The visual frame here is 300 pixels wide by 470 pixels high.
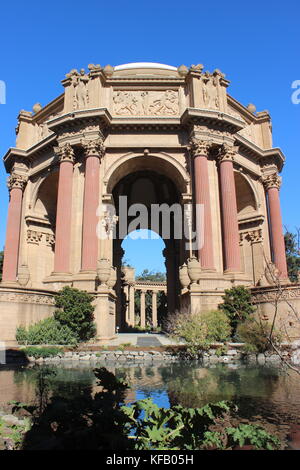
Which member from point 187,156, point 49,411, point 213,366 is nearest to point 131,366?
point 213,366

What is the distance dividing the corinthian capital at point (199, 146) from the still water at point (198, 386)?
50.5 feet

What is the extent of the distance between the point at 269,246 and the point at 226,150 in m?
9.54

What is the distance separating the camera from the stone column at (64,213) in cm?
2329

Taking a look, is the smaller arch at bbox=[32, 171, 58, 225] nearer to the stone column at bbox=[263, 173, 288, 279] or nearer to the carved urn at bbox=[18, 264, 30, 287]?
the carved urn at bbox=[18, 264, 30, 287]

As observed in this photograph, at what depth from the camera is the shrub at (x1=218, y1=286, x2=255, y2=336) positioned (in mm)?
19109

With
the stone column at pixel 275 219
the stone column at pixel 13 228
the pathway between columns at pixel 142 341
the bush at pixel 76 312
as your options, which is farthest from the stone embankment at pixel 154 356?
the stone column at pixel 275 219

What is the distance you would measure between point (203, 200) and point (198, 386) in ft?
53.4

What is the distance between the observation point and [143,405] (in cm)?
432

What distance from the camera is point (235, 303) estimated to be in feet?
64.3

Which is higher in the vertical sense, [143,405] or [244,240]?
[244,240]

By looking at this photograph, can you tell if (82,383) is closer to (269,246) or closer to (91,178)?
(91,178)

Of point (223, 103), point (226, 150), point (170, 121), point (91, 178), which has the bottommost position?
point (91, 178)

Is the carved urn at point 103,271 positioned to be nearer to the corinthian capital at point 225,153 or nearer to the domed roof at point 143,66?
the corinthian capital at point 225,153

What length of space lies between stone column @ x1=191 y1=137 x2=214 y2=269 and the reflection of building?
0.07 m
